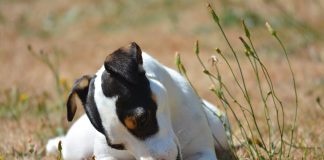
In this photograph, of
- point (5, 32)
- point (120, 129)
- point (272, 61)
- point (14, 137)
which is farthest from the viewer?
point (5, 32)

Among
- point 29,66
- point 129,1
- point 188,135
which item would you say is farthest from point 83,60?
point 188,135

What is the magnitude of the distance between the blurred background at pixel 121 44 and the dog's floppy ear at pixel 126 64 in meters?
1.23

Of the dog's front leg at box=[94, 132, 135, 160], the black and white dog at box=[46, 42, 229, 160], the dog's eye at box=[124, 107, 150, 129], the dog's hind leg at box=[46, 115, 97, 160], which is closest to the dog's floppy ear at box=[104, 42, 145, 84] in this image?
the black and white dog at box=[46, 42, 229, 160]

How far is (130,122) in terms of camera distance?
9.71ft

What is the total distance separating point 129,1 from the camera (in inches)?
557

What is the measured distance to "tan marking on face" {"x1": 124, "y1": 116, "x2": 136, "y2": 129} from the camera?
9.67ft

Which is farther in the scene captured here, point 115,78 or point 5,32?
point 5,32

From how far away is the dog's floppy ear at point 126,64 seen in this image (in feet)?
9.83

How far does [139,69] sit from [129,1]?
11.2m

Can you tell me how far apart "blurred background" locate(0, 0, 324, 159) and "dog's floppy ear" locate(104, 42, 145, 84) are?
1.23 meters

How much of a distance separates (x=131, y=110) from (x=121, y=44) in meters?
7.87

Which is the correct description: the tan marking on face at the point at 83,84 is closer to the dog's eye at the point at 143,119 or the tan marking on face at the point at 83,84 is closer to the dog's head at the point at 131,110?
the dog's head at the point at 131,110

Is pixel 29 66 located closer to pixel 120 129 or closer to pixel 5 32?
pixel 5 32

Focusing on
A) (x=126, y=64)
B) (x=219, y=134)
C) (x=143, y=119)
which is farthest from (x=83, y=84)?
(x=219, y=134)
